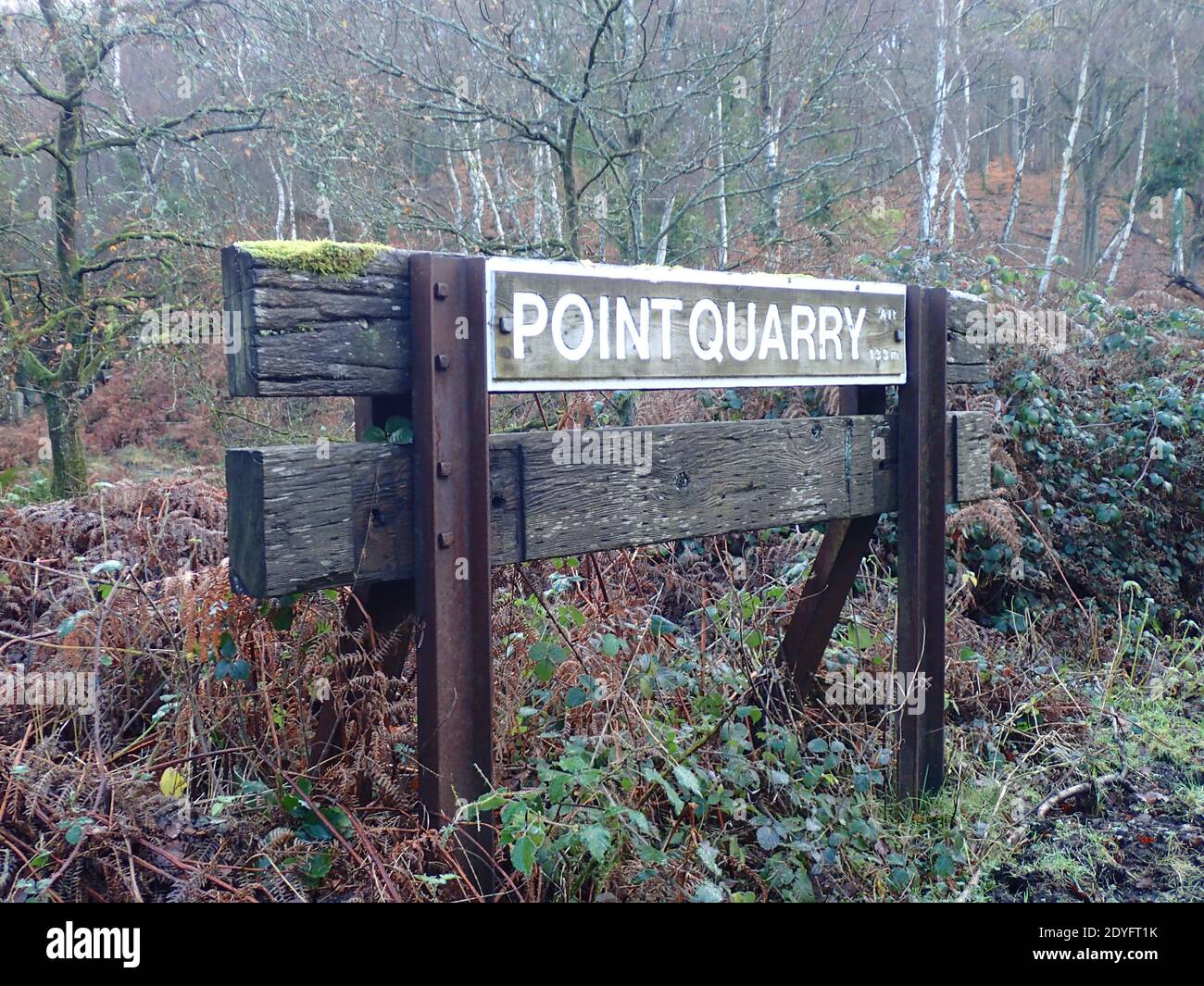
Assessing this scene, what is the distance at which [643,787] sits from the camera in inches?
116

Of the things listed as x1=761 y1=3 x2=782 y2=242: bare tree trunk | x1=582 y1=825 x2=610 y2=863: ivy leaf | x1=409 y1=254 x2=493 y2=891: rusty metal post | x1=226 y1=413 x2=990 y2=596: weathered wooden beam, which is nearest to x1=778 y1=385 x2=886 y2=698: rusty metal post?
x1=226 y1=413 x2=990 y2=596: weathered wooden beam

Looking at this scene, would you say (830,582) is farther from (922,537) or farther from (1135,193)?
(1135,193)

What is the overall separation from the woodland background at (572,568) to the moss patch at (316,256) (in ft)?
2.93

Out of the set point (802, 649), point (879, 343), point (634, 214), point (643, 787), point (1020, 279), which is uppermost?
point (634, 214)

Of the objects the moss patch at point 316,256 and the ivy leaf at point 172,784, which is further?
the ivy leaf at point 172,784

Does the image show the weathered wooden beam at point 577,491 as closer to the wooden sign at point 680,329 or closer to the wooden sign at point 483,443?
the wooden sign at point 483,443

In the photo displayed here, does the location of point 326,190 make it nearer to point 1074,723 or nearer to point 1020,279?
point 1020,279

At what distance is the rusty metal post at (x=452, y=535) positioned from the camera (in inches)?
88.5

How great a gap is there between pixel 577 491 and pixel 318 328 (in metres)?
0.81

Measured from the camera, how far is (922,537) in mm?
3684

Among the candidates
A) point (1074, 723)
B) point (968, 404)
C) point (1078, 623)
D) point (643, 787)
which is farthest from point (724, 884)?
point (968, 404)

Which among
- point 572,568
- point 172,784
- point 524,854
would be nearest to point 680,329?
point 524,854

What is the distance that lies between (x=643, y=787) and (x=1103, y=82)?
28447 mm

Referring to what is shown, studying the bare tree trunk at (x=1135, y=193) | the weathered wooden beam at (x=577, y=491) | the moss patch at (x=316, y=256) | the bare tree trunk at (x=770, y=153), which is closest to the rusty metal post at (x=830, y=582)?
the weathered wooden beam at (x=577, y=491)
